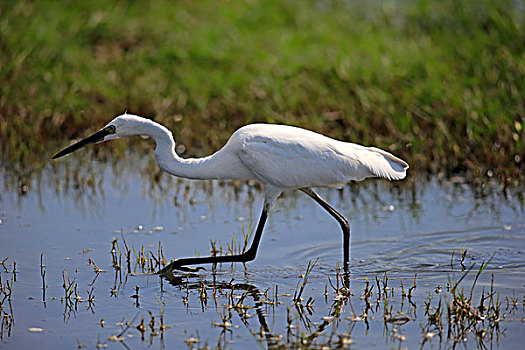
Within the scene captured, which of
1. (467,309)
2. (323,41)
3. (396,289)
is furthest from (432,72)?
(467,309)

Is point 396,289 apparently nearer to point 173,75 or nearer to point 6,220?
point 6,220

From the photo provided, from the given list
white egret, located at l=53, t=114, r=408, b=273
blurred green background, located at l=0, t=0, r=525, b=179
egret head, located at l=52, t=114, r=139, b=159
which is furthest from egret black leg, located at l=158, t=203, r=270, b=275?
blurred green background, located at l=0, t=0, r=525, b=179

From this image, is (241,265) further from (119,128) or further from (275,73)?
(275,73)

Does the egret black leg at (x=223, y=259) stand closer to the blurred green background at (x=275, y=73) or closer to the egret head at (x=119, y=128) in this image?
the egret head at (x=119, y=128)

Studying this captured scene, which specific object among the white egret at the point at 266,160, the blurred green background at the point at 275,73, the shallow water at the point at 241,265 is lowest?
the shallow water at the point at 241,265

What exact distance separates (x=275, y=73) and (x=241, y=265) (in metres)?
4.52

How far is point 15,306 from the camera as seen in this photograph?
5.17 metres

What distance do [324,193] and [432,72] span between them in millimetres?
2512

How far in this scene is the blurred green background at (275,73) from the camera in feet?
28.2

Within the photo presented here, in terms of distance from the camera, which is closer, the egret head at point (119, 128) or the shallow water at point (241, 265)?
the shallow water at point (241, 265)

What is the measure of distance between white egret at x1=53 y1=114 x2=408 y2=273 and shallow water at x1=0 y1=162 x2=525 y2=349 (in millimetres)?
415

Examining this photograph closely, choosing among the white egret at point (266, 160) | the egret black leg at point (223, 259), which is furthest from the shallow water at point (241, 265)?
the white egret at point (266, 160)

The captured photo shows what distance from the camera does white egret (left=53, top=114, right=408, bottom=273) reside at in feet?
19.2

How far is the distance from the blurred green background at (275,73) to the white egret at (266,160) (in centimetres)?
237
